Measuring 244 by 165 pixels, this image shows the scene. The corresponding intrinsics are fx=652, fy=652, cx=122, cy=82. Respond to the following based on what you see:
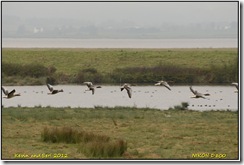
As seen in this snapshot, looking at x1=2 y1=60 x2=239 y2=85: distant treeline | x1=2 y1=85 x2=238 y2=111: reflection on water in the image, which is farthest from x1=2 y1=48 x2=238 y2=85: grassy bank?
x1=2 y1=85 x2=238 y2=111: reflection on water

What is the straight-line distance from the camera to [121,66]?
178ft

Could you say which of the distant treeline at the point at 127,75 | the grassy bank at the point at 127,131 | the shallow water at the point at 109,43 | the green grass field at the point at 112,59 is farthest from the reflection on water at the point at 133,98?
the shallow water at the point at 109,43

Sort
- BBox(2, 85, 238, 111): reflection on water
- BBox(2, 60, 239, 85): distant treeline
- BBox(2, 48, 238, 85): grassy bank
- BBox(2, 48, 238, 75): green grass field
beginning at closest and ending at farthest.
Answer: BBox(2, 85, 238, 111): reflection on water
BBox(2, 60, 239, 85): distant treeline
BBox(2, 48, 238, 85): grassy bank
BBox(2, 48, 238, 75): green grass field

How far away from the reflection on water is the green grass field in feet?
28.7

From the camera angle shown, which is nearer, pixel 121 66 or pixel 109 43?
pixel 121 66

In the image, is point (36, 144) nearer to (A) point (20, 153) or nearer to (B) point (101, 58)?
(A) point (20, 153)

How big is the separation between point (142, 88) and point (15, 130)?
2270cm

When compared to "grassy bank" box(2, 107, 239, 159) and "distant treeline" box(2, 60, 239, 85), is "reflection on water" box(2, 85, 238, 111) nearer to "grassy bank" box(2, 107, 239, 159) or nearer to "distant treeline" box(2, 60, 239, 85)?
"distant treeline" box(2, 60, 239, 85)

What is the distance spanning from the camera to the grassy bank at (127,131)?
17.5 metres

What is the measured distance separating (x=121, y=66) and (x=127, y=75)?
5.92m

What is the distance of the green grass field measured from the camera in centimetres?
5384

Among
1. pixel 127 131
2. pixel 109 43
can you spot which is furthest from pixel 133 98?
pixel 109 43

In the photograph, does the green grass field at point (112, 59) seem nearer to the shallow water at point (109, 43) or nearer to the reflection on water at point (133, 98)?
the reflection on water at point (133, 98)

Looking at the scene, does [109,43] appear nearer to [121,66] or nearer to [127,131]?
[121,66]
